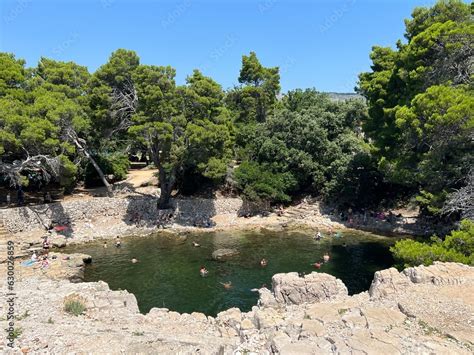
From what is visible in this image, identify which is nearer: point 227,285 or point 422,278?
point 422,278

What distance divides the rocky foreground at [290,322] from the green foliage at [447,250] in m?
1.12

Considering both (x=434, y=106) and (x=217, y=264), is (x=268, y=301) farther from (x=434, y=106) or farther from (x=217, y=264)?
(x=434, y=106)

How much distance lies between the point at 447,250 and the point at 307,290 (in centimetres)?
707

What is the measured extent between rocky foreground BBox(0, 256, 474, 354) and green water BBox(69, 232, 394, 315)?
3143 mm

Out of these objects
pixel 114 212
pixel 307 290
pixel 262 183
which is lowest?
pixel 307 290

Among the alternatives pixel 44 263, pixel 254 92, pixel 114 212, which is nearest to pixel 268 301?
pixel 44 263

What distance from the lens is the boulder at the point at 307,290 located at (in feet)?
62.6

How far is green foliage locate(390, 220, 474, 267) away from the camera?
17.9 meters

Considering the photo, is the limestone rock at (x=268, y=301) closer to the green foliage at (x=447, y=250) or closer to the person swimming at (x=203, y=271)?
the person swimming at (x=203, y=271)

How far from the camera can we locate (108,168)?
45406 mm

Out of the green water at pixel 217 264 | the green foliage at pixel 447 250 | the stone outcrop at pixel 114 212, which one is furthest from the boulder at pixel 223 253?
the green foliage at pixel 447 250

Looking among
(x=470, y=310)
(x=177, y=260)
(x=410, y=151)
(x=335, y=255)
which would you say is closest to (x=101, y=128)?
(x=177, y=260)

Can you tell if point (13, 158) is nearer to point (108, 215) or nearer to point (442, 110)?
point (108, 215)

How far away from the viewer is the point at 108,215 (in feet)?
123
